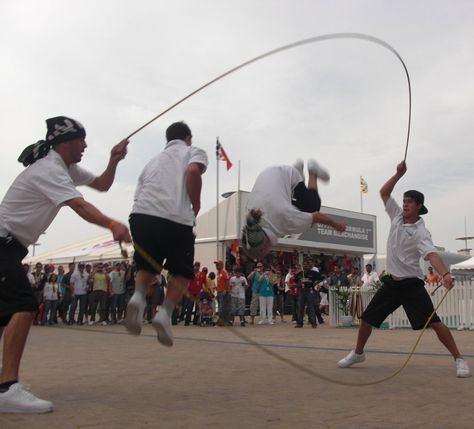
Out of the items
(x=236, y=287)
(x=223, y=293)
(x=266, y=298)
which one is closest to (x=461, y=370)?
(x=223, y=293)

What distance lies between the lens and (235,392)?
4.40 meters

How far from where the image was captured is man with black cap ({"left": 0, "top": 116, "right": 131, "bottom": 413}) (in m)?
3.61

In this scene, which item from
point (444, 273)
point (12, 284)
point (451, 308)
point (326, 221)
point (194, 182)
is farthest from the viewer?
point (451, 308)

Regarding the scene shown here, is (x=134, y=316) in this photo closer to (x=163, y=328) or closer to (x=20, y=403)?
(x=163, y=328)

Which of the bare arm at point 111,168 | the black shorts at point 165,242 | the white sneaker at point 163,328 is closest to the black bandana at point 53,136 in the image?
the bare arm at point 111,168

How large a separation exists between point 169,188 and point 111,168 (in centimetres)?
76

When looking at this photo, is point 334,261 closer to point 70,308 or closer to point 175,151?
point 70,308

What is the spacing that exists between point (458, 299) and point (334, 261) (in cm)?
1088

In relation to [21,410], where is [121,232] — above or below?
above

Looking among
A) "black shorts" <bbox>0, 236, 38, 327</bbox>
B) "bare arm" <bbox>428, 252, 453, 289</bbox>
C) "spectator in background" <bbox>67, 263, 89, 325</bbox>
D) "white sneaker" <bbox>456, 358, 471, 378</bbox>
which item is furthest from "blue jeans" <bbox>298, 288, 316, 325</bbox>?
"black shorts" <bbox>0, 236, 38, 327</bbox>

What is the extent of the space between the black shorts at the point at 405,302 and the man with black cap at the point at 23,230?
11.4ft

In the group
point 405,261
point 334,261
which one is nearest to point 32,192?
point 405,261

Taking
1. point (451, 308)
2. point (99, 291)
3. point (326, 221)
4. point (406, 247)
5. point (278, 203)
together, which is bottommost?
point (451, 308)

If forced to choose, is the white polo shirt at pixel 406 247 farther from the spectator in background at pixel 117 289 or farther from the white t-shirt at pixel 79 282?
the white t-shirt at pixel 79 282
